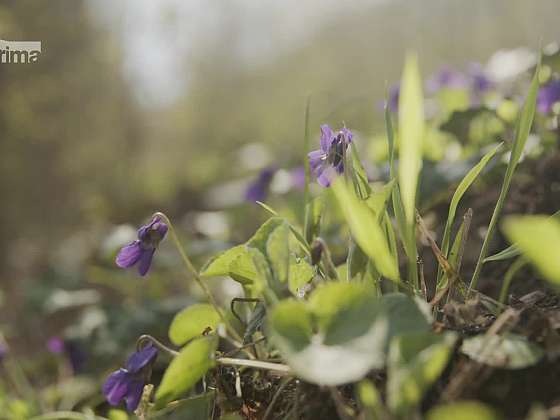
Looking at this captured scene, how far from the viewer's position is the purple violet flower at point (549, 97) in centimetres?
162

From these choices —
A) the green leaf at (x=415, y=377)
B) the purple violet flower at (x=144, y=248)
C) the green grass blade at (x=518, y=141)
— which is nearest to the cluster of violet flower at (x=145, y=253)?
the purple violet flower at (x=144, y=248)

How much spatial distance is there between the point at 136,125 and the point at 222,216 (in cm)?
540

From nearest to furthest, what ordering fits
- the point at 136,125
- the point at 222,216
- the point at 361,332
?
the point at 361,332, the point at 222,216, the point at 136,125

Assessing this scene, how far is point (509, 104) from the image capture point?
1.98 m

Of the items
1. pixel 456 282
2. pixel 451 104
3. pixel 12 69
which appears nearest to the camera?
pixel 456 282

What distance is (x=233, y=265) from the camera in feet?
3.14

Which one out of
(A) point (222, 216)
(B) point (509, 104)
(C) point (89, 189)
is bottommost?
(C) point (89, 189)

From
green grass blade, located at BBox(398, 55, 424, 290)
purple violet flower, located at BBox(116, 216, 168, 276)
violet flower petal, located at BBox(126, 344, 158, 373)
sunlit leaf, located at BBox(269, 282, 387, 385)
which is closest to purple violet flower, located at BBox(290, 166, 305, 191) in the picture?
purple violet flower, located at BBox(116, 216, 168, 276)

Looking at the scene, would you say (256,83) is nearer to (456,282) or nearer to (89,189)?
(89,189)

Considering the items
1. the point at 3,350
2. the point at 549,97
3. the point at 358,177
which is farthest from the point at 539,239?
the point at 3,350

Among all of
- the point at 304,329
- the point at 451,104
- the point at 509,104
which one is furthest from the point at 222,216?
the point at 304,329

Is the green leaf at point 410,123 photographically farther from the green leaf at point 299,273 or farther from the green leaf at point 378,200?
the green leaf at point 299,273

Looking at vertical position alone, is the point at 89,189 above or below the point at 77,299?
below

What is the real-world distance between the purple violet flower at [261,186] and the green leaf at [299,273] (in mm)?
1397
